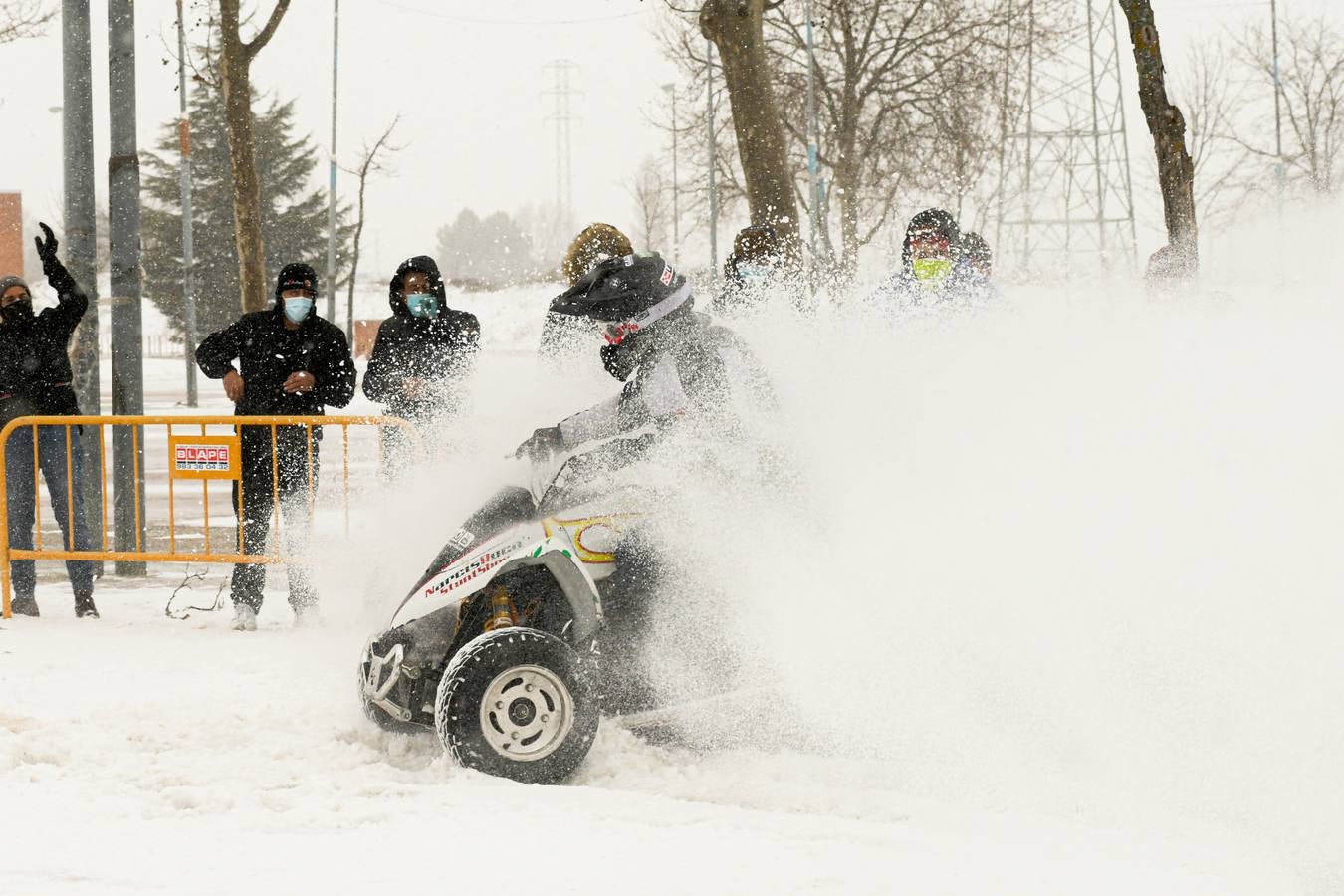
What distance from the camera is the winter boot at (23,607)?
7656 mm

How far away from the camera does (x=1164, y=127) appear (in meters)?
9.72

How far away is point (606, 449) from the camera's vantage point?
4949 mm

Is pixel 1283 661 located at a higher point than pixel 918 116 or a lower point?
lower

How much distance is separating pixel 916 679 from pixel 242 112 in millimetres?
10707

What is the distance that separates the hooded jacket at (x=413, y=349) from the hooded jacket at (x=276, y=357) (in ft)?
0.94

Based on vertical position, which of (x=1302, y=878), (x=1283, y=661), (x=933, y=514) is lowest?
(x=1302, y=878)

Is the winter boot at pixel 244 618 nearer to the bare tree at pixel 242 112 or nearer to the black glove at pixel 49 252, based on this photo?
the black glove at pixel 49 252

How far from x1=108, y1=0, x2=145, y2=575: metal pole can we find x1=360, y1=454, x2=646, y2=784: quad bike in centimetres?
507

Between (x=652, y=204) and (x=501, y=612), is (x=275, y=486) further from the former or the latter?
(x=652, y=204)

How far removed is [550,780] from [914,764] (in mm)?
1312

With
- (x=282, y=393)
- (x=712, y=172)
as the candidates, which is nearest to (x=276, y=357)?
(x=282, y=393)

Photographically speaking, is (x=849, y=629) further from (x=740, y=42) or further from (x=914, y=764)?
(x=740, y=42)

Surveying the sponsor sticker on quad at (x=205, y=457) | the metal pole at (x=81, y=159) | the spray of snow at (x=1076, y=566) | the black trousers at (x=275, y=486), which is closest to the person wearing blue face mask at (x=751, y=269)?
the spray of snow at (x=1076, y=566)

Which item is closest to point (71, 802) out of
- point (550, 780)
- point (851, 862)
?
point (550, 780)
